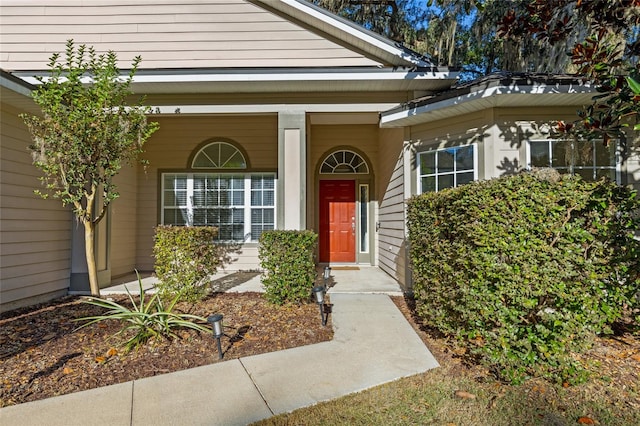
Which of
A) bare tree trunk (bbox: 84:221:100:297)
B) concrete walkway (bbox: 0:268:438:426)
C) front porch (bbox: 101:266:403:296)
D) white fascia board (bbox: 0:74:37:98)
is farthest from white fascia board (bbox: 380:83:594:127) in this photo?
white fascia board (bbox: 0:74:37:98)

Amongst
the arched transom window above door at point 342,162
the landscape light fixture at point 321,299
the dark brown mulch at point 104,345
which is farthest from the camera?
the arched transom window above door at point 342,162

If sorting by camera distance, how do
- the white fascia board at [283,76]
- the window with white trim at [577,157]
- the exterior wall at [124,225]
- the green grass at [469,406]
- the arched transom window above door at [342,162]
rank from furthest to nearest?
the arched transom window above door at [342,162] → the exterior wall at [124,225] → the white fascia board at [283,76] → the window with white trim at [577,157] → the green grass at [469,406]

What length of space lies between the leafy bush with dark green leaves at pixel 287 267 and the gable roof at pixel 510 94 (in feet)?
8.81

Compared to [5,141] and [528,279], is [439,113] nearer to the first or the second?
[528,279]

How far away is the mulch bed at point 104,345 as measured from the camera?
294cm

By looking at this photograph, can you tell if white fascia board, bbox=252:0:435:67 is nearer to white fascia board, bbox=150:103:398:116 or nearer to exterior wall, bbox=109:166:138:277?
white fascia board, bbox=150:103:398:116

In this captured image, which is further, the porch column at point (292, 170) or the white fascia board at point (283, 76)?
the porch column at point (292, 170)

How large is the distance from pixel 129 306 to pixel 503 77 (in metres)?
5.92

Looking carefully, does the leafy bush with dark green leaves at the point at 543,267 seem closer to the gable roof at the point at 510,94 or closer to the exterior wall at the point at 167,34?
the gable roof at the point at 510,94

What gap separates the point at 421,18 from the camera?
1261cm

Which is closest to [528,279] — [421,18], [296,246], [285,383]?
[285,383]

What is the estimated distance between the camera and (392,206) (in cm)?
671

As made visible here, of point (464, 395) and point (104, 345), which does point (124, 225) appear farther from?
point (464, 395)

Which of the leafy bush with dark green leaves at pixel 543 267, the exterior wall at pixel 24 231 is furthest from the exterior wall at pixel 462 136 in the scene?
the exterior wall at pixel 24 231
